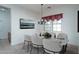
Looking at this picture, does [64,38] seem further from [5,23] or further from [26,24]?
[5,23]

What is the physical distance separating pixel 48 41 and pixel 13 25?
90cm

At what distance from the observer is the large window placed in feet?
6.58

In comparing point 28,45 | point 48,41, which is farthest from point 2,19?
point 48,41

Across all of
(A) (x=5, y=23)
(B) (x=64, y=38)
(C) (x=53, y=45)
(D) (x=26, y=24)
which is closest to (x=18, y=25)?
(D) (x=26, y=24)

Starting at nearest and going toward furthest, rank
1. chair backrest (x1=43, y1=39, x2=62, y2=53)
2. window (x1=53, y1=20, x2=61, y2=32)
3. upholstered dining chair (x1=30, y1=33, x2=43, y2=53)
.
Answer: window (x1=53, y1=20, x2=61, y2=32), chair backrest (x1=43, y1=39, x2=62, y2=53), upholstered dining chair (x1=30, y1=33, x2=43, y2=53)

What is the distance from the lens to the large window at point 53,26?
201cm

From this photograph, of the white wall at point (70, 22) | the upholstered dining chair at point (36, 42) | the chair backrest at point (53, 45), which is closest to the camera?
the white wall at point (70, 22)

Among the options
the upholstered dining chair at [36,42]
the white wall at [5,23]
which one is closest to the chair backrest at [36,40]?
the upholstered dining chair at [36,42]

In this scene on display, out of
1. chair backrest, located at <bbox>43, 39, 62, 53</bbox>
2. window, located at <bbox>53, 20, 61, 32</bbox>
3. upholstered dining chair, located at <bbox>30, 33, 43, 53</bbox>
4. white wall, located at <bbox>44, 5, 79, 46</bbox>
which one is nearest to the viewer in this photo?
white wall, located at <bbox>44, 5, 79, 46</bbox>

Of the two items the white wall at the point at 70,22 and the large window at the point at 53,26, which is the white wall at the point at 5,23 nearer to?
the large window at the point at 53,26

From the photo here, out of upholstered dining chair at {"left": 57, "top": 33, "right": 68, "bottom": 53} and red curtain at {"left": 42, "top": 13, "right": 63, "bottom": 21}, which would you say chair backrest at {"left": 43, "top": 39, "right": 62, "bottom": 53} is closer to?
upholstered dining chair at {"left": 57, "top": 33, "right": 68, "bottom": 53}

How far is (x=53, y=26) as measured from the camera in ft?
6.73

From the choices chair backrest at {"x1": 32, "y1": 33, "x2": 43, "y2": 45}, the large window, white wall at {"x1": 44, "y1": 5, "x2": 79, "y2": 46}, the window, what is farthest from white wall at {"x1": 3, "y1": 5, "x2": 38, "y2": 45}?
white wall at {"x1": 44, "y1": 5, "x2": 79, "y2": 46}
